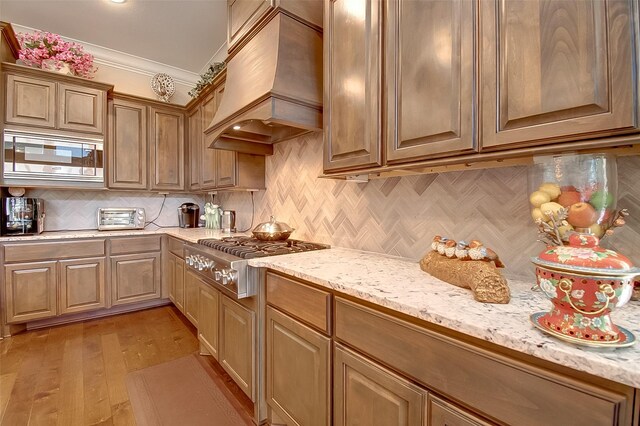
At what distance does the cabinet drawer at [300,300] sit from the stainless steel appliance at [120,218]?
110 inches

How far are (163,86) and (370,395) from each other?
4.12m

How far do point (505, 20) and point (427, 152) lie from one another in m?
0.45

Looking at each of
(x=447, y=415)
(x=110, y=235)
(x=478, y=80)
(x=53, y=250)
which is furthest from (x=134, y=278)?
(x=478, y=80)

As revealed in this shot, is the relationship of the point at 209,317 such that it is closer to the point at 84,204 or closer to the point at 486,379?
the point at 486,379

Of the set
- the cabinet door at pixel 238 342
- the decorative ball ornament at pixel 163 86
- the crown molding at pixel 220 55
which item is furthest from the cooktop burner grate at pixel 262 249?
the decorative ball ornament at pixel 163 86

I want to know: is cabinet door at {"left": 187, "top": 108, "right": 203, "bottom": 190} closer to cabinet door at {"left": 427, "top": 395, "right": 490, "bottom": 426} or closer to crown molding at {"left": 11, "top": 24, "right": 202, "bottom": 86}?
crown molding at {"left": 11, "top": 24, "right": 202, "bottom": 86}

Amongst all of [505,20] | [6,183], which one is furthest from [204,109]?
[505,20]

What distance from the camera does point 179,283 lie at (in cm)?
291

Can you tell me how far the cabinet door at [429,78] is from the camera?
37.4 inches

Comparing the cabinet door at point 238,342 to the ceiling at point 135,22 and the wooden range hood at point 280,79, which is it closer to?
the wooden range hood at point 280,79

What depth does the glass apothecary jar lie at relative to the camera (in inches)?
31.1

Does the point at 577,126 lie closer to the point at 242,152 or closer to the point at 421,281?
the point at 421,281

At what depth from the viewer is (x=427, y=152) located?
1.07 metres

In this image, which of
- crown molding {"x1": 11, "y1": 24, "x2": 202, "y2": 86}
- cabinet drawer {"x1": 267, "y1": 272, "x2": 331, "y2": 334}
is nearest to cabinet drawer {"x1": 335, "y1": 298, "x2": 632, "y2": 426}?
cabinet drawer {"x1": 267, "y1": 272, "x2": 331, "y2": 334}
